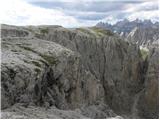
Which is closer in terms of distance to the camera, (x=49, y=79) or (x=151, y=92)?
(x=49, y=79)

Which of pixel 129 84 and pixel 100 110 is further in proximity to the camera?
pixel 129 84

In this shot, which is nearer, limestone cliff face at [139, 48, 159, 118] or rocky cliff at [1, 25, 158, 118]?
rocky cliff at [1, 25, 158, 118]

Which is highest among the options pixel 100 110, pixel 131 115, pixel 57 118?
pixel 57 118

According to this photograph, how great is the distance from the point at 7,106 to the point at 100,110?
23.0 metres

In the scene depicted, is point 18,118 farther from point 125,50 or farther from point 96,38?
point 125,50

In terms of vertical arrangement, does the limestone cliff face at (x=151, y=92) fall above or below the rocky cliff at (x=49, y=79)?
below

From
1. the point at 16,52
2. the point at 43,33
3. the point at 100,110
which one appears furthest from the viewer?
the point at 43,33

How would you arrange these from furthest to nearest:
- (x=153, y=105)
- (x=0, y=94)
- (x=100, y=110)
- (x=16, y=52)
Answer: (x=153, y=105)
(x=100, y=110)
(x=16, y=52)
(x=0, y=94)

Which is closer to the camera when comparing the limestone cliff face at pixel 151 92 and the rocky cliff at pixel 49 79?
the rocky cliff at pixel 49 79

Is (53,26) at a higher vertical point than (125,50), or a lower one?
higher

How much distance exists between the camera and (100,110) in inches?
2158

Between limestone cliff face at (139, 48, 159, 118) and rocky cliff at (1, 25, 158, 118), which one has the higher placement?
rocky cliff at (1, 25, 158, 118)

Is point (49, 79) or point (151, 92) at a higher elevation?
point (49, 79)

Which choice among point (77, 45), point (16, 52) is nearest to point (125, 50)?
point (77, 45)
